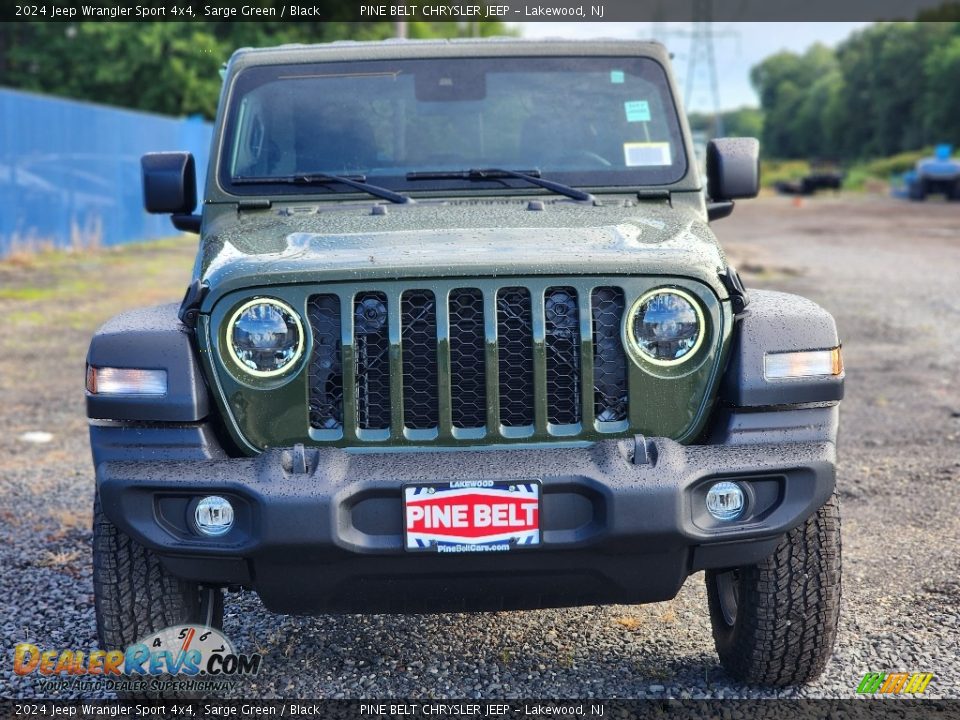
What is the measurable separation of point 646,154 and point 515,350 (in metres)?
1.53

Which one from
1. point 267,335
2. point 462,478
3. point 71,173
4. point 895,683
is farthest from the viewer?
point 71,173

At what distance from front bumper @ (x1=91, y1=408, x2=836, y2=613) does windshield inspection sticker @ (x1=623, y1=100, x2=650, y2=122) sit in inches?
67.1

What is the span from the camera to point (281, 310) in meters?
3.17

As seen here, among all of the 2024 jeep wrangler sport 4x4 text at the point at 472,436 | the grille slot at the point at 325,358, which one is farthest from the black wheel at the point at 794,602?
the grille slot at the point at 325,358

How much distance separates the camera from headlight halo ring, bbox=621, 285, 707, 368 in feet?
10.5

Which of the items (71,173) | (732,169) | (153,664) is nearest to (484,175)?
(732,169)

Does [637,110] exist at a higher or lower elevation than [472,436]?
higher

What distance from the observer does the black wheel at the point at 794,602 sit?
10.9 ft

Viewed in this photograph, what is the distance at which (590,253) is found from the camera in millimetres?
3289

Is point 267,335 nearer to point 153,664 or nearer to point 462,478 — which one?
point 462,478

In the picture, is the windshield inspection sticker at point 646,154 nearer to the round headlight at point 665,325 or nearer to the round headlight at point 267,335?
the round headlight at point 665,325

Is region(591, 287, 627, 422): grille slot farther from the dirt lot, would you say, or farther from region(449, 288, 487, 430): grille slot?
the dirt lot

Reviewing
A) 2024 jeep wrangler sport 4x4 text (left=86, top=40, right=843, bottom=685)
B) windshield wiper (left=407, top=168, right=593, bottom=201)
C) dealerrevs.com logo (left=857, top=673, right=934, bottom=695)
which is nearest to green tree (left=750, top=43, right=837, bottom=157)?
windshield wiper (left=407, top=168, right=593, bottom=201)

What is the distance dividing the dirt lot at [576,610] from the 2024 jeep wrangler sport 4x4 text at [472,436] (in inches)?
17.0
